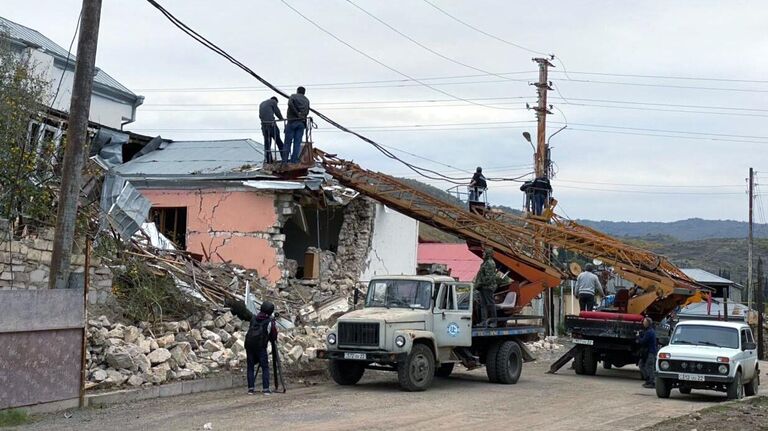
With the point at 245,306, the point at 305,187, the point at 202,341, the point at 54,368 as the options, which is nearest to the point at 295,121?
the point at 305,187

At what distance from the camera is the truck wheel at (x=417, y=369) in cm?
1711

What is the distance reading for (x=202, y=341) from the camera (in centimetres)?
1834

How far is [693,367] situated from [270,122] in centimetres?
1163

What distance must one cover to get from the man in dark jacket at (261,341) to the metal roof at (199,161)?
8879 mm

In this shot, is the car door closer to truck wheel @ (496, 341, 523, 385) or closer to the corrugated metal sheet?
truck wheel @ (496, 341, 523, 385)

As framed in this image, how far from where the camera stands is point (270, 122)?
23297mm

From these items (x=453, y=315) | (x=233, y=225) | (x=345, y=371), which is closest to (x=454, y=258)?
(x=233, y=225)

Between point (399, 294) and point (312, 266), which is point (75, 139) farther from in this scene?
point (312, 266)

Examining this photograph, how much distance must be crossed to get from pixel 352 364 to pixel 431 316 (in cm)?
181

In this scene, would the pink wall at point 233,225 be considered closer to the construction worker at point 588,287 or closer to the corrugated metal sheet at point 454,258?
the construction worker at point 588,287

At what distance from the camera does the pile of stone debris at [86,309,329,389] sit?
619 inches

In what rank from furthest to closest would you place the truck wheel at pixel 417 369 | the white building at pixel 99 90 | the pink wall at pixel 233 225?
the white building at pixel 99 90, the pink wall at pixel 233 225, the truck wheel at pixel 417 369

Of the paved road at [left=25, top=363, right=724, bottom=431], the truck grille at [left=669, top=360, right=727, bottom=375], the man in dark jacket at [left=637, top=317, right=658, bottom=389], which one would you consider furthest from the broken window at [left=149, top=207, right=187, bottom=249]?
the truck grille at [left=669, top=360, right=727, bottom=375]

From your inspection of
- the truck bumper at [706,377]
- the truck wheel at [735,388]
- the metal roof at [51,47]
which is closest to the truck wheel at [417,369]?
the truck bumper at [706,377]
